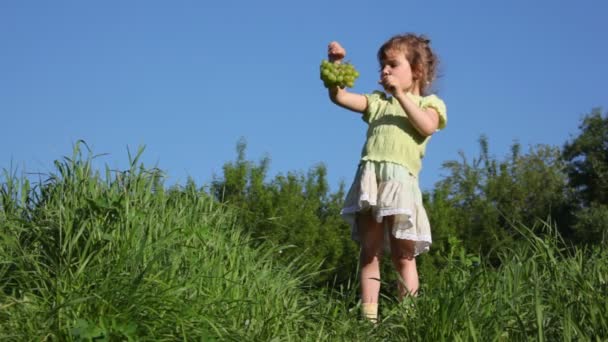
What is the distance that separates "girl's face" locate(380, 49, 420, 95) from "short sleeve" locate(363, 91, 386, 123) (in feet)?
0.43

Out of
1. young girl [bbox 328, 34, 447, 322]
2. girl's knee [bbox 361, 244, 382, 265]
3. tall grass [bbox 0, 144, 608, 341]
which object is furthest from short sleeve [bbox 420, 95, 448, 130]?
tall grass [bbox 0, 144, 608, 341]

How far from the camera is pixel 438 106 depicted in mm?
Answer: 4953

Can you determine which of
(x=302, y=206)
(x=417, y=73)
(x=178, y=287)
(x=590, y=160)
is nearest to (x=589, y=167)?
(x=590, y=160)

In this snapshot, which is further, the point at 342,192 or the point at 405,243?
the point at 342,192

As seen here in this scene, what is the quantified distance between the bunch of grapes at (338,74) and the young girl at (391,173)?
0.09m

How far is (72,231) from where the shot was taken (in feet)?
12.4

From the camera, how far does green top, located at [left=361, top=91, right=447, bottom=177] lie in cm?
477

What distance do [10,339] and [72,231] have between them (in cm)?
64

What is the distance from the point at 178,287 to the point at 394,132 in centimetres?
177

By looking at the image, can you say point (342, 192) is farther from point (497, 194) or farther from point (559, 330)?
point (559, 330)

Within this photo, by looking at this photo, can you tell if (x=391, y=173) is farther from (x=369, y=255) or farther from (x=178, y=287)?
(x=178, y=287)

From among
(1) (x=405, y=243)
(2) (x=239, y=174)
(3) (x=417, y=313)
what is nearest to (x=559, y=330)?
(3) (x=417, y=313)

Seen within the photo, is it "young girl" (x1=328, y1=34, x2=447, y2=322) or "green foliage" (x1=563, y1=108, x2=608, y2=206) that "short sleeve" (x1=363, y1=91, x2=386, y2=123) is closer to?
"young girl" (x1=328, y1=34, x2=447, y2=322)

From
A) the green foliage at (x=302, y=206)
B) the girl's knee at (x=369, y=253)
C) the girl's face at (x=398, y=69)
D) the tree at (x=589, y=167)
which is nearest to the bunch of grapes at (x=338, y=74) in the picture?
the girl's face at (x=398, y=69)
